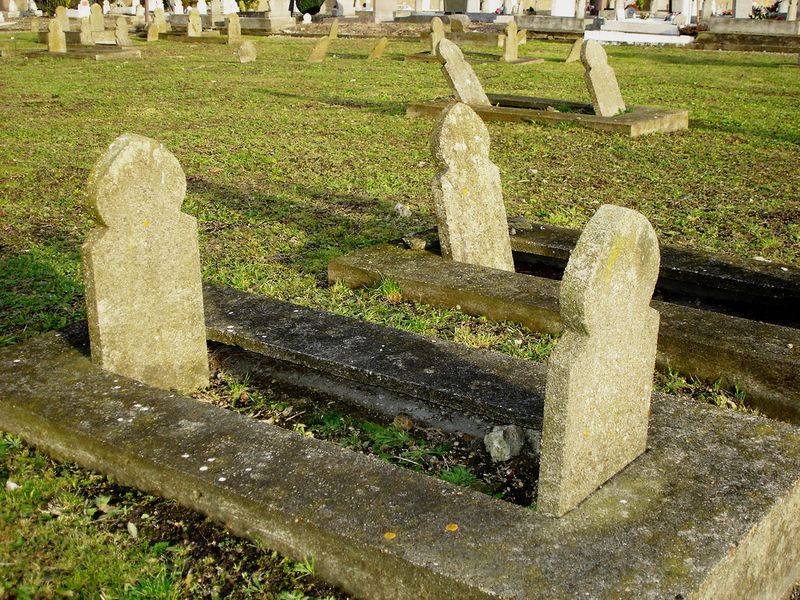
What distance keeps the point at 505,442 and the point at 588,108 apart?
39.2 feet

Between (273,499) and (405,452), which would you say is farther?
(405,452)

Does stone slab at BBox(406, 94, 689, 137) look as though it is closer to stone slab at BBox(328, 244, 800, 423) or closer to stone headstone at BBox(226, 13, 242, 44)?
stone slab at BBox(328, 244, 800, 423)

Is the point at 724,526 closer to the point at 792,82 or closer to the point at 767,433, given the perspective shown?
the point at 767,433

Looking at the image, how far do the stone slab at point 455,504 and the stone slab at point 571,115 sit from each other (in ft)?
33.0

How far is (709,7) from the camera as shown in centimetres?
4188

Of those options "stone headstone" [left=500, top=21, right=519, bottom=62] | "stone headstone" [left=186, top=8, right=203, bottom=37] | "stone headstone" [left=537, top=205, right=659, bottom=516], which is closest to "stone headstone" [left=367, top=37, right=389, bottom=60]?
"stone headstone" [left=500, top=21, right=519, bottom=62]

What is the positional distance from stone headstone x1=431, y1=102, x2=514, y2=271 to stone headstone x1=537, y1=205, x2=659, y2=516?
2982mm

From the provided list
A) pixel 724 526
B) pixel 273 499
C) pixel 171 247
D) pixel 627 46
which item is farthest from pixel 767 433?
pixel 627 46

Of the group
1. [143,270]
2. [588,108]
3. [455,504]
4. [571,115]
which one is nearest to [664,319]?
[455,504]

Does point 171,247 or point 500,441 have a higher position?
point 171,247

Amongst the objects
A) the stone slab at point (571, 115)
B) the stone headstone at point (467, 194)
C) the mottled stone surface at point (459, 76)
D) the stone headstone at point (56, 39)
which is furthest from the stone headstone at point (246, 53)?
the stone headstone at point (467, 194)

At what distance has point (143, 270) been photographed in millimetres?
4570

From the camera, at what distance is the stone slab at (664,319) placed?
16.2 feet

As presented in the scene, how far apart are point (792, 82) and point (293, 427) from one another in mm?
19641
